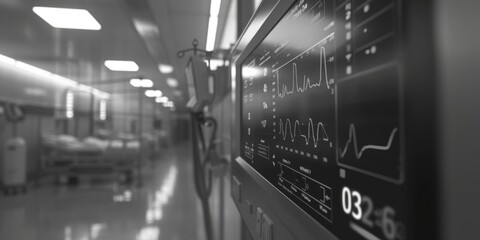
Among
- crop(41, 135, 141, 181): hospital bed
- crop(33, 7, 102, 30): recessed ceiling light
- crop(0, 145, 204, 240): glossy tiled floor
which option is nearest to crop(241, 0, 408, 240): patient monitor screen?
crop(33, 7, 102, 30): recessed ceiling light

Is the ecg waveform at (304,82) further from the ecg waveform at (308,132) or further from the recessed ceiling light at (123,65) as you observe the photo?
the recessed ceiling light at (123,65)

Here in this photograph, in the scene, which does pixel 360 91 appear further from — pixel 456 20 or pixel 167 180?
pixel 167 180

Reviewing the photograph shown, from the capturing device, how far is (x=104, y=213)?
10.3ft

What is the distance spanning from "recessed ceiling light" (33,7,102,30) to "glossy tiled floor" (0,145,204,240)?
75.3 inches

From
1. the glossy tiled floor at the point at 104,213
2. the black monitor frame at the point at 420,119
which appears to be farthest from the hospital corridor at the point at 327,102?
the glossy tiled floor at the point at 104,213

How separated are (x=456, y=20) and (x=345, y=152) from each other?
8.4 inches

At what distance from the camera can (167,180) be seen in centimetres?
498

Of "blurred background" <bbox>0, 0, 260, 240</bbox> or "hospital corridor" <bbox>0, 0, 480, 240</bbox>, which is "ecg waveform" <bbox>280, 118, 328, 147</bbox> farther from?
"blurred background" <bbox>0, 0, 260, 240</bbox>

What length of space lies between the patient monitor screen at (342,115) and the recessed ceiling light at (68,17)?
1181 millimetres

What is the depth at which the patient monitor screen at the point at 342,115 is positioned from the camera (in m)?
0.29

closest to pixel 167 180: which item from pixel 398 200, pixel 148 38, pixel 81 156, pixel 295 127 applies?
pixel 81 156

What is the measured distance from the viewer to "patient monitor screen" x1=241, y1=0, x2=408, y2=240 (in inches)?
11.6

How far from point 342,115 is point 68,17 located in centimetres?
159

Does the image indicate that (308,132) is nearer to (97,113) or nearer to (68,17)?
(68,17)
